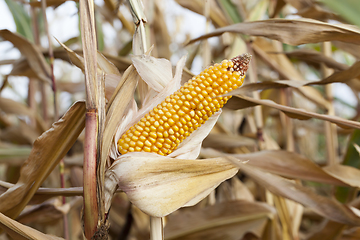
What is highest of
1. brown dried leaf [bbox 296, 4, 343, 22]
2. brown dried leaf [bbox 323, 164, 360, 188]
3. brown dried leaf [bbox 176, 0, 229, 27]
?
brown dried leaf [bbox 176, 0, 229, 27]

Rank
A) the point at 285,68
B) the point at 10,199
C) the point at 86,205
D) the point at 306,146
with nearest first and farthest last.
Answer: the point at 86,205
the point at 10,199
the point at 285,68
the point at 306,146

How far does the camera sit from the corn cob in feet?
1.26

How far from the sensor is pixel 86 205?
1.10 ft

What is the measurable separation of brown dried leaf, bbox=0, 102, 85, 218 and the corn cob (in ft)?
0.29

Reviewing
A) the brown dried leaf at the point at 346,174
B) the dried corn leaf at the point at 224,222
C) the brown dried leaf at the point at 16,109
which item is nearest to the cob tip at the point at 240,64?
the brown dried leaf at the point at 346,174

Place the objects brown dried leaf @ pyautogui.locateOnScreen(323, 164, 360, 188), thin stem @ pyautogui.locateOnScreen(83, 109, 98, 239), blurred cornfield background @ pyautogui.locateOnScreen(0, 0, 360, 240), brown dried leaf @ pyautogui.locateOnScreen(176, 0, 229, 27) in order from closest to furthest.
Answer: thin stem @ pyautogui.locateOnScreen(83, 109, 98, 239), blurred cornfield background @ pyautogui.locateOnScreen(0, 0, 360, 240), brown dried leaf @ pyautogui.locateOnScreen(323, 164, 360, 188), brown dried leaf @ pyautogui.locateOnScreen(176, 0, 229, 27)

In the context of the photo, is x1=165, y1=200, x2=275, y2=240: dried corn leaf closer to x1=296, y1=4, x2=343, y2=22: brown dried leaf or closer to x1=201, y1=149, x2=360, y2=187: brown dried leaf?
x1=201, y1=149, x2=360, y2=187: brown dried leaf

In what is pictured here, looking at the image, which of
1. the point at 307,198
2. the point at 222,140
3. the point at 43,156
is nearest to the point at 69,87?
the point at 222,140

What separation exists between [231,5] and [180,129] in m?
0.63

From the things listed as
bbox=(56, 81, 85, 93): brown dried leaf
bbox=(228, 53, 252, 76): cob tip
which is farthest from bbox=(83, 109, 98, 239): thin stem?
bbox=(56, 81, 85, 93): brown dried leaf

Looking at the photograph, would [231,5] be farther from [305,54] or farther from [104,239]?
[104,239]

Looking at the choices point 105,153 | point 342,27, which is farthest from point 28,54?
point 342,27

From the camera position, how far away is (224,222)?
30.6 inches

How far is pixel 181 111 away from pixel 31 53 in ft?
2.03
